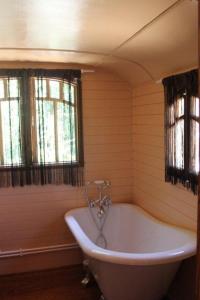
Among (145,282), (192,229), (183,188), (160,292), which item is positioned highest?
(183,188)

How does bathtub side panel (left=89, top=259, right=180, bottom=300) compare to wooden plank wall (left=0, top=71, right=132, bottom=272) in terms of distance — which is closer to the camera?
bathtub side panel (left=89, top=259, right=180, bottom=300)

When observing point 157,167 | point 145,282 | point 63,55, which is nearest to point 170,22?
point 63,55

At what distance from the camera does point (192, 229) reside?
2727mm

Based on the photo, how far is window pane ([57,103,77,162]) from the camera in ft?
11.8

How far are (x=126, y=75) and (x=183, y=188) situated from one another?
1.55m

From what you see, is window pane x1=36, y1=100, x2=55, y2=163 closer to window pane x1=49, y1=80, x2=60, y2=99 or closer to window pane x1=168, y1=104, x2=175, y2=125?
window pane x1=49, y1=80, x2=60, y2=99

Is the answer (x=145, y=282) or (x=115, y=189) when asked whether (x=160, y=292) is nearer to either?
(x=145, y=282)

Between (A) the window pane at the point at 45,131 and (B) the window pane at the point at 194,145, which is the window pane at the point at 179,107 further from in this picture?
(A) the window pane at the point at 45,131

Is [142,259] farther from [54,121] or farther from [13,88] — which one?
[13,88]

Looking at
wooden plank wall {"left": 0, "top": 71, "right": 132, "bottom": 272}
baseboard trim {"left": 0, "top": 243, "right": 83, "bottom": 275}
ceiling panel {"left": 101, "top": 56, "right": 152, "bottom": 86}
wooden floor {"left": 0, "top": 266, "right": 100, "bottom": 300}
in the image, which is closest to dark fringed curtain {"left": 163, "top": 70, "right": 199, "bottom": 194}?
ceiling panel {"left": 101, "top": 56, "right": 152, "bottom": 86}

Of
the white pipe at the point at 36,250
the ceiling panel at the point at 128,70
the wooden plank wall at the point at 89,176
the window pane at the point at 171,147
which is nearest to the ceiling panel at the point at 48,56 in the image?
the ceiling panel at the point at 128,70

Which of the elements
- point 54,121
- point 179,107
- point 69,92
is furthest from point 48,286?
point 179,107

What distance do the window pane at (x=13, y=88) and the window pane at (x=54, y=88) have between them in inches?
14.6

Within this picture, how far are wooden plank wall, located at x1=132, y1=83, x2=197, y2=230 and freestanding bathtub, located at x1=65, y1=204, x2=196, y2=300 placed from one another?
134mm
